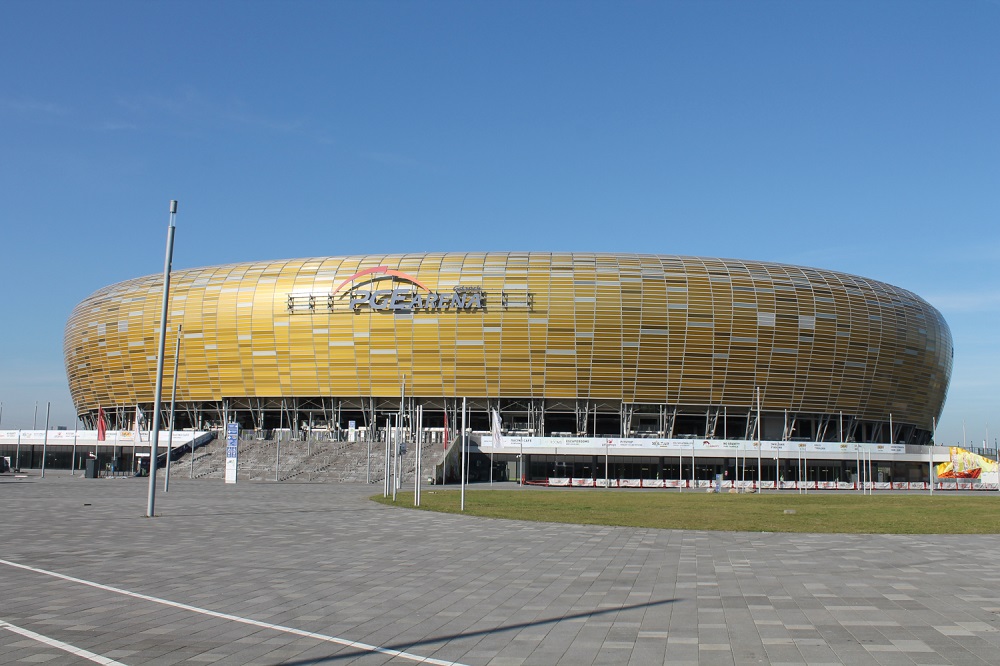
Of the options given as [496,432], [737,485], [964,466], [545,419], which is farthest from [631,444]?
[964,466]

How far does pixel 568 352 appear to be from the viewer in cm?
8925

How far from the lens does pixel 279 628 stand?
10844 millimetres

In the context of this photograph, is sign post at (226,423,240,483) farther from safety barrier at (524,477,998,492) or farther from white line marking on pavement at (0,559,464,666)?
white line marking on pavement at (0,559,464,666)

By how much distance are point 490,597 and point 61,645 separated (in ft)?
20.0

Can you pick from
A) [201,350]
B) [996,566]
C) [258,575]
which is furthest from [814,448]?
[258,575]

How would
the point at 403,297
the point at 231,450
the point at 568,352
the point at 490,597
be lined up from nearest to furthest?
1. the point at 490,597
2. the point at 231,450
3. the point at 568,352
4. the point at 403,297

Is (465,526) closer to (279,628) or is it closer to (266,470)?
(279,628)

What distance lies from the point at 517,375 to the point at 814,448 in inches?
1210

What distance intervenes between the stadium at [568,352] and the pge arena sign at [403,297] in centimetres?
17

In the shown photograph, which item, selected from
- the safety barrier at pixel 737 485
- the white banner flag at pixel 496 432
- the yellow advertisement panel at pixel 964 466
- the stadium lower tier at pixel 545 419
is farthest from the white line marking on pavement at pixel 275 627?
the yellow advertisement panel at pixel 964 466

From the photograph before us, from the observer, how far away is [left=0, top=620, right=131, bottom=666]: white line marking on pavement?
9.02m

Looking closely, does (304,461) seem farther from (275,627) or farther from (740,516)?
(275,627)

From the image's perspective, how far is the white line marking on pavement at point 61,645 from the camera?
29.6ft

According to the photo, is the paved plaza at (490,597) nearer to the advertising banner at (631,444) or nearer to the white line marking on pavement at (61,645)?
the white line marking on pavement at (61,645)
